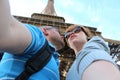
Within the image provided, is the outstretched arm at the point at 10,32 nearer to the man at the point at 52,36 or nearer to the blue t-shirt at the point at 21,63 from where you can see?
the blue t-shirt at the point at 21,63

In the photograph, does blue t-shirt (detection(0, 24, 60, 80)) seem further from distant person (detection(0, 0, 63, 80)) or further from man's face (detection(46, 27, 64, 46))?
man's face (detection(46, 27, 64, 46))

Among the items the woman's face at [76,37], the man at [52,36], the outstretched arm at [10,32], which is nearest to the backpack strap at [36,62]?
the outstretched arm at [10,32]

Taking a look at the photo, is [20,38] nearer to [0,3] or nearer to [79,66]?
[0,3]

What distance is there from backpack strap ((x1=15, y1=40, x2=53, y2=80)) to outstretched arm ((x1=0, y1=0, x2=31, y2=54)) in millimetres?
215

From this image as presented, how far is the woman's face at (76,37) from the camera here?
117 inches

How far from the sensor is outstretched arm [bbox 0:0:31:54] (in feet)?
5.43

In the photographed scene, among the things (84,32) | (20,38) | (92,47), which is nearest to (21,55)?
(20,38)

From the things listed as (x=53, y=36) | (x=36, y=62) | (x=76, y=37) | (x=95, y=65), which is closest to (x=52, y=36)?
(x=53, y=36)

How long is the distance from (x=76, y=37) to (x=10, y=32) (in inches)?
54.8

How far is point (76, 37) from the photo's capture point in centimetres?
303

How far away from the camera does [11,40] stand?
5.69 feet

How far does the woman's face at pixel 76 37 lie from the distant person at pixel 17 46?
0.68 metres

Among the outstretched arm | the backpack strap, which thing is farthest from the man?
the outstretched arm

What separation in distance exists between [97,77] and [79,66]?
1.18 feet
